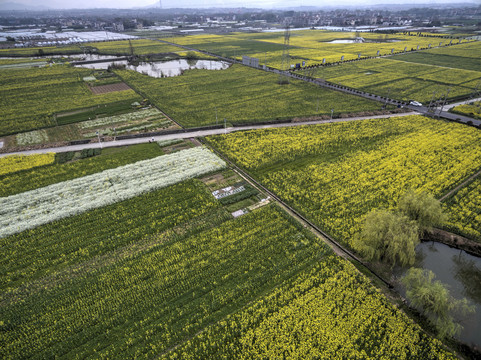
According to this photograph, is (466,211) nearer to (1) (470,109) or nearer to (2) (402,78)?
(1) (470,109)

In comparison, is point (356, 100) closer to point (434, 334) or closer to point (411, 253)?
point (411, 253)

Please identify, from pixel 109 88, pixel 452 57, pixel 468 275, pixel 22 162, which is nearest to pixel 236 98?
pixel 109 88

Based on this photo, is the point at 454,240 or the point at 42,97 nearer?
the point at 454,240

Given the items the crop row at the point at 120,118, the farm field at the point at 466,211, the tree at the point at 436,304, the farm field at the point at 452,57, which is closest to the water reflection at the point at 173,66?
the crop row at the point at 120,118

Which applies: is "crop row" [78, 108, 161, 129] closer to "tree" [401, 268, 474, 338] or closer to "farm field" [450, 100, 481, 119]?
"tree" [401, 268, 474, 338]

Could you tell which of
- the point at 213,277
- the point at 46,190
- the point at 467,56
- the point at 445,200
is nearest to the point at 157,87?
the point at 46,190

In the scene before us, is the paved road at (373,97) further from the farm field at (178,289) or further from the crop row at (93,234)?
the crop row at (93,234)

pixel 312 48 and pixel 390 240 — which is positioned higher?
pixel 312 48

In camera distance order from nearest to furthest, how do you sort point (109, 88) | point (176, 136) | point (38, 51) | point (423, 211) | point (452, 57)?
point (423, 211) < point (176, 136) < point (109, 88) < point (452, 57) < point (38, 51)
